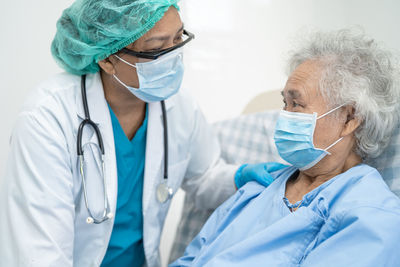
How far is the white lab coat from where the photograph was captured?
3.93 ft

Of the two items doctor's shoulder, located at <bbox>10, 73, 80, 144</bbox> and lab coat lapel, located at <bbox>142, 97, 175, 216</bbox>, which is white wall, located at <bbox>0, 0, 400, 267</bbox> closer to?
lab coat lapel, located at <bbox>142, 97, 175, 216</bbox>

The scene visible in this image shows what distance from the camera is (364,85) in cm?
117

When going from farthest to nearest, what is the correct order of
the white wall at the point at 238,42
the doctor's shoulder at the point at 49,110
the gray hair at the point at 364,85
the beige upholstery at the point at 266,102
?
1. the white wall at the point at 238,42
2. the beige upholstery at the point at 266,102
3. the doctor's shoulder at the point at 49,110
4. the gray hair at the point at 364,85

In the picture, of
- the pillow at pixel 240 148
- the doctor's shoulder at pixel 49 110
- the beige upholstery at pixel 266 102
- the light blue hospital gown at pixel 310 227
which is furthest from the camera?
the beige upholstery at pixel 266 102

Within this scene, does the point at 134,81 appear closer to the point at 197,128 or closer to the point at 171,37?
the point at 171,37

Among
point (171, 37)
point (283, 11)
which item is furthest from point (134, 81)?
point (283, 11)

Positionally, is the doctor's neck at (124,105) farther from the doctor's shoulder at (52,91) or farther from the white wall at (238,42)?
the white wall at (238,42)

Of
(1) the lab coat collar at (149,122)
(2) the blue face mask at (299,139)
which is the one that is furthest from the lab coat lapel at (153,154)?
(2) the blue face mask at (299,139)

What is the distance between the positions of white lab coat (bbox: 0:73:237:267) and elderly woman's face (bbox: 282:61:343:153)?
1.76ft

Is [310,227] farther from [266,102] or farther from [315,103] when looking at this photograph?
[266,102]

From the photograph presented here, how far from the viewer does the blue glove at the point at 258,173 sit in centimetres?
141

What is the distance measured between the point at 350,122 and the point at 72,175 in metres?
0.90

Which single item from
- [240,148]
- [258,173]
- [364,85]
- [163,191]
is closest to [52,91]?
[163,191]

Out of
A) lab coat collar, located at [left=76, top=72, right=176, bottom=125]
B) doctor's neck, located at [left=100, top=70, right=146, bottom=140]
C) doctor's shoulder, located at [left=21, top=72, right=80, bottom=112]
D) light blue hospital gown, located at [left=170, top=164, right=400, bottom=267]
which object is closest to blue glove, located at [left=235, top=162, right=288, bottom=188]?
light blue hospital gown, located at [left=170, top=164, right=400, bottom=267]
